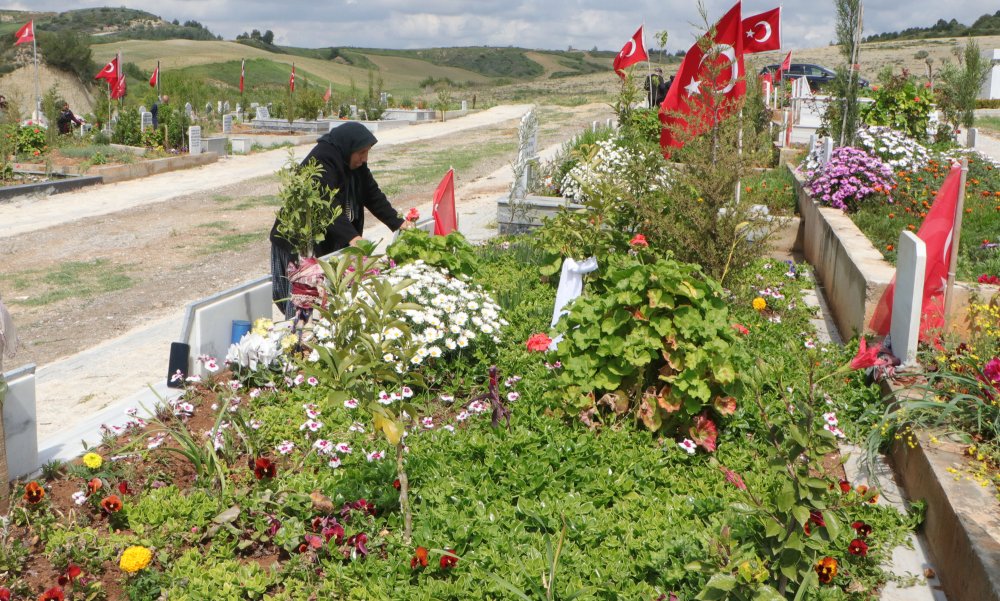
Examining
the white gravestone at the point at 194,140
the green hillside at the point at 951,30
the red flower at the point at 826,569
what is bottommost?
the red flower at the point at 826,569

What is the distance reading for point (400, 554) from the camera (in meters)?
2.91

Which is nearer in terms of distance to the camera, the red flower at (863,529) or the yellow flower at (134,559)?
the yellow flower at (134,559)

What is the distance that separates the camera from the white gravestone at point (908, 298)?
3.87 m

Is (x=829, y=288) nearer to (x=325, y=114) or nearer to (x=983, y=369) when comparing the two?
(x=983, y=369)

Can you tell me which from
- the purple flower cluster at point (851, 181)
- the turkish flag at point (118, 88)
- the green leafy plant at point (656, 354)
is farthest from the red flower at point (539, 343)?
the turkish flag at point (118, 88)

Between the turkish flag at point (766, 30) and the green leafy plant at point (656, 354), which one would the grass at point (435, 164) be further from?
the green leafy plant at point (656, 354)

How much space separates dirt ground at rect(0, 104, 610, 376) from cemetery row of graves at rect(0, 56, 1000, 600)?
2466 millimetres

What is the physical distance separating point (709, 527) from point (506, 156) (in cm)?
1702

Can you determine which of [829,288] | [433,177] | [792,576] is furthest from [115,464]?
[433,177]

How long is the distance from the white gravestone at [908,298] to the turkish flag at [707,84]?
7.22ft

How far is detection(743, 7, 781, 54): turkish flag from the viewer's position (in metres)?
9.57

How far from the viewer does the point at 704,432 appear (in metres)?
3.77

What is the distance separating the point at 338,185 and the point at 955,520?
3887 millimetres

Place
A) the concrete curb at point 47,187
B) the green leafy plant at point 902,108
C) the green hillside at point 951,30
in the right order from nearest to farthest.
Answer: the green leafy plant at point 902,108 → the concrete curb at point 47,187 → the green hillside at point 951,30
